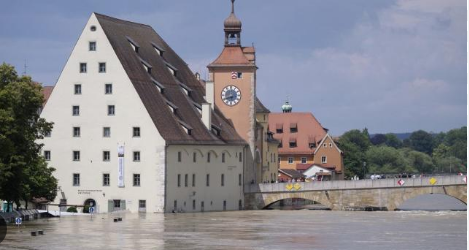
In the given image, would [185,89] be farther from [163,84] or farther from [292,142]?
[292,142]

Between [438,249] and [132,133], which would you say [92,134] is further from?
[438,249]

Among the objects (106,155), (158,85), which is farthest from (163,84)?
(106,155)

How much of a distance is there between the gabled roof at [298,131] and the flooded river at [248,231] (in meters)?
47.1

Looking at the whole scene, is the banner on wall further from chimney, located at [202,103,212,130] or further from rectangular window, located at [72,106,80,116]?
chimney, located at [202,103,212,130]

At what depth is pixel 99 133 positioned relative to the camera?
106 meters

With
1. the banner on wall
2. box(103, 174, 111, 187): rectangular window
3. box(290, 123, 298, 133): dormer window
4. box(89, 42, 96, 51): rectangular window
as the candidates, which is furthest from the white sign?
box(290, 123, 298, 133): dormer window

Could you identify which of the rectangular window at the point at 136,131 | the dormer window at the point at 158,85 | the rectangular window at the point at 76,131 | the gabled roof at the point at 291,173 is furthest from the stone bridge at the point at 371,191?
the gabled roof at the point at 291,173

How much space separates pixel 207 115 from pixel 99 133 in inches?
349

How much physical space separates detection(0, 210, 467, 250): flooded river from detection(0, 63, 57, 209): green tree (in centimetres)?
279

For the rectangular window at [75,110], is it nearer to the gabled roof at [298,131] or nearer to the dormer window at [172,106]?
the dormer window at [172,106]

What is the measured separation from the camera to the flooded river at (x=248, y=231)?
7350cm

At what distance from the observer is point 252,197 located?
115 m

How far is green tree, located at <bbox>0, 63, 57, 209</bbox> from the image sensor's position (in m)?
79.9

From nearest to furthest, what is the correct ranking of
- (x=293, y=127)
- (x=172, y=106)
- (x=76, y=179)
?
(x=172, y=106)
(x=76, y=179)
(x=293, y=127)
